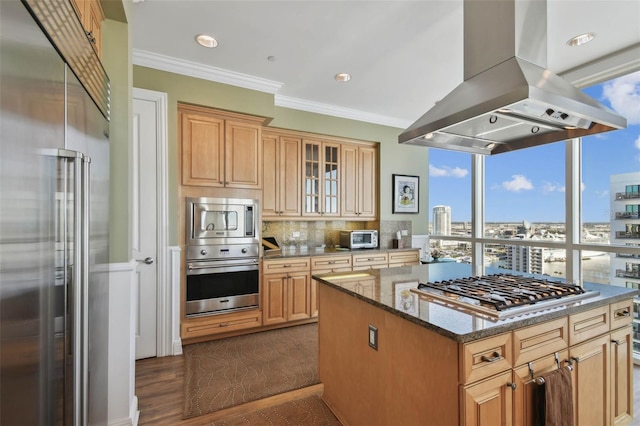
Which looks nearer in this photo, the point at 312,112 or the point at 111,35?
the point at 111,35

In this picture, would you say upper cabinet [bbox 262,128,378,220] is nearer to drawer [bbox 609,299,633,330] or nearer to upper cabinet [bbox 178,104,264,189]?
upper cabinet [bbox 178,104,264,189]

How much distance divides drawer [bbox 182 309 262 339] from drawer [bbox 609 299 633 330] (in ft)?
10.0

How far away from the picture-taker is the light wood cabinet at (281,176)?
396cm

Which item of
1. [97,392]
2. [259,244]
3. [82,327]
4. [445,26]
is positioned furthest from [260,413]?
[445,26]

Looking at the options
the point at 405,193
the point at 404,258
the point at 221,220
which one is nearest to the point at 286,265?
the point at 221,220

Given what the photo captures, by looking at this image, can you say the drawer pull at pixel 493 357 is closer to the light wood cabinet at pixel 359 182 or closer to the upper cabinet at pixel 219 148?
the upper cabinet at pixel 219 148

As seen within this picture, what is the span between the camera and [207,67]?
316cm

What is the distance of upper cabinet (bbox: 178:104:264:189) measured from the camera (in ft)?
10.5

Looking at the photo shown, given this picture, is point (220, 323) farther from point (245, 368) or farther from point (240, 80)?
point (240, 80)

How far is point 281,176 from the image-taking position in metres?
4.06

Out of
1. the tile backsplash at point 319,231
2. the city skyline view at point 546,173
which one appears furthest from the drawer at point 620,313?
the tile backsplash at point 319,231

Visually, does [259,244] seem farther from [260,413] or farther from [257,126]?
[260,413]

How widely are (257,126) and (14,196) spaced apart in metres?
3.03

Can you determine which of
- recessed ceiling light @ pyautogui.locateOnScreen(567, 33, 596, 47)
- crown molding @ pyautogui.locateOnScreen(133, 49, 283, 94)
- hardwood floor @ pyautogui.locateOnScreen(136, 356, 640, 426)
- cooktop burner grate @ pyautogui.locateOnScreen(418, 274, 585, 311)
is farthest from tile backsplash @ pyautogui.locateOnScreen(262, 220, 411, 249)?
recessed ceiling light @ pyautogui.locateOnScreen(567, 33, 596, 47)
